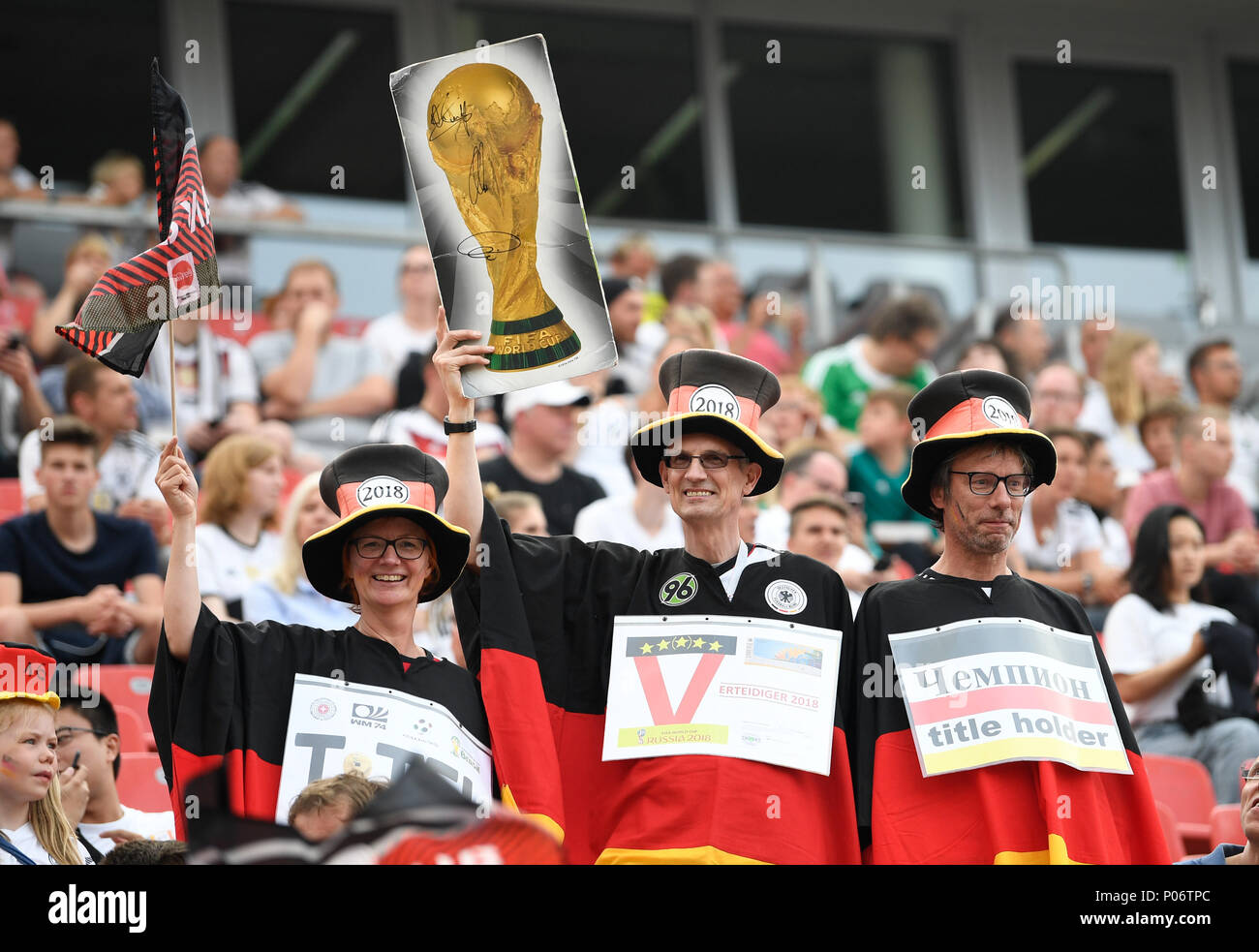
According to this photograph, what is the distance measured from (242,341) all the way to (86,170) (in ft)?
12.3

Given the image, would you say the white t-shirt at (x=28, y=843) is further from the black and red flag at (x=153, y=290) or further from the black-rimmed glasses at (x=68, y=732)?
the black and red flag at (x=153, y=290)

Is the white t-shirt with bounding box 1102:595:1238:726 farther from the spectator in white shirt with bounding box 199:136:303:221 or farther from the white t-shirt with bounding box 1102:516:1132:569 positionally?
the spectator in white shirt with bounding box 199:136:303:221

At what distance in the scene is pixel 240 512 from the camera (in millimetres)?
7469

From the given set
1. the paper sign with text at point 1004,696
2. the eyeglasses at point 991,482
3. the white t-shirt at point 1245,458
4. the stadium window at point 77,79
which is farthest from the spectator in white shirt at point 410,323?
the paper sign with text at point 1004,696

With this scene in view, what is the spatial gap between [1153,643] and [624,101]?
870cm

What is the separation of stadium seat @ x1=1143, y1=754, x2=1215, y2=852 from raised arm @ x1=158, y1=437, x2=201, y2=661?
394 cm

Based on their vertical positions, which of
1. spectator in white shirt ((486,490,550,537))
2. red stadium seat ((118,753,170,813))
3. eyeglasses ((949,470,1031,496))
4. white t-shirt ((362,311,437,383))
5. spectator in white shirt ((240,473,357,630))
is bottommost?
red stadium seat ((118,753,170,813))

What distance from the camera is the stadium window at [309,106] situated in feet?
45.0

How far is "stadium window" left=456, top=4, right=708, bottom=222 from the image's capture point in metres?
14.5

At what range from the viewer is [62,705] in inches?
227

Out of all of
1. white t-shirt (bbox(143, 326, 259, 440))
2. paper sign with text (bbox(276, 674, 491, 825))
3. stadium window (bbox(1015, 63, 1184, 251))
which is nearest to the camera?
paper sign with text (bbox(276, 674, 491, 825))

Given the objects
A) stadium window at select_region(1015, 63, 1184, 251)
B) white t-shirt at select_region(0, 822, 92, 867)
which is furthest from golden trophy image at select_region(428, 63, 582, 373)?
stadium window at select_region(1015, 63, 1184, 251)
